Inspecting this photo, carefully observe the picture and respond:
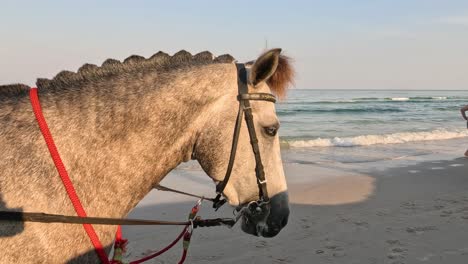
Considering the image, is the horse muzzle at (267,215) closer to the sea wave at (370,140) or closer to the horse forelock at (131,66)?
the horse forelock at (131,66)

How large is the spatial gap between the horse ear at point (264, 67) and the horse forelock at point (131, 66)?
0.31 metres

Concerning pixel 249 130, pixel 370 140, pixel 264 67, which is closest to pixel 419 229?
pixel 249 130

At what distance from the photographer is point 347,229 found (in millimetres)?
6891

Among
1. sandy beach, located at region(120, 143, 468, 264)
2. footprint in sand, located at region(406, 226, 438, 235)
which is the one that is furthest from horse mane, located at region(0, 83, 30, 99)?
footprint in sand, located at region(406, 226, 438, 235)

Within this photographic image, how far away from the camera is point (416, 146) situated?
706 inches

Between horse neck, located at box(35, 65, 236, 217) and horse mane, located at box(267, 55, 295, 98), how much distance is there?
27 centimetres

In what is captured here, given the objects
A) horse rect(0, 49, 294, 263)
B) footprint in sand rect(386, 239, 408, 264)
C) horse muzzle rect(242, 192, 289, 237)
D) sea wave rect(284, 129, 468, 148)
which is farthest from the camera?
sea wave rect(284, 129, 468, 148)

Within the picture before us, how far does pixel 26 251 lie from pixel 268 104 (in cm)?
153

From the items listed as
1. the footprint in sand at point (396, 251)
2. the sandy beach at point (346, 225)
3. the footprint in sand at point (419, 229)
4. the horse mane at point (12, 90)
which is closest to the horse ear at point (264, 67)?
the horse mane at point (12, 90)

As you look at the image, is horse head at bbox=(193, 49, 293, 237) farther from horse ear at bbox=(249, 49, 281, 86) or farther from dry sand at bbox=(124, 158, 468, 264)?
dry sand at bbox=(124, 158, 468, 264)

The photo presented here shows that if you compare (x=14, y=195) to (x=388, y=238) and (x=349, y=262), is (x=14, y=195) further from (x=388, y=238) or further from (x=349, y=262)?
(x=388, y=238)

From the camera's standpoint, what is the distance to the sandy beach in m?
5.82

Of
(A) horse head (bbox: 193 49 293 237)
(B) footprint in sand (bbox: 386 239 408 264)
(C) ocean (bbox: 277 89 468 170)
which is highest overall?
(A) horse head (bbox: 193 49 293 237)

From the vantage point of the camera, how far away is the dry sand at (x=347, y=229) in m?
5.80
